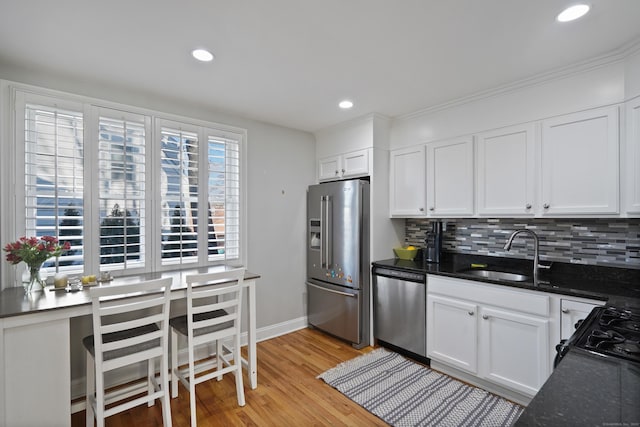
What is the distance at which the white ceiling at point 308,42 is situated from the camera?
1.59m

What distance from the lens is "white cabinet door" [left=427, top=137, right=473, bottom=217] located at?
2.77 m

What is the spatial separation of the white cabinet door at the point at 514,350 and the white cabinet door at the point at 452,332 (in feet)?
0.24

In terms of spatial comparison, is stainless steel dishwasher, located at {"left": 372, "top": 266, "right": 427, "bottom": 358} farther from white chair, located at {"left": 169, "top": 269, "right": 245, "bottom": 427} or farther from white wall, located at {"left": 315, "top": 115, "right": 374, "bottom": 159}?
white chair, located at {"left": 169, "top": 269, "right": 245, "bottom": 427}

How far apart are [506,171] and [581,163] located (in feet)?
1.56

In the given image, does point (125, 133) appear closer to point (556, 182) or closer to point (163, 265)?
point (163, 265)

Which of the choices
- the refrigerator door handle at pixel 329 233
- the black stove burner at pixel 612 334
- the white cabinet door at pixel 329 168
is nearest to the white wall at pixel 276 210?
the white cabinet door at pixel 329 168

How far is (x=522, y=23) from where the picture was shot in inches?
66.9

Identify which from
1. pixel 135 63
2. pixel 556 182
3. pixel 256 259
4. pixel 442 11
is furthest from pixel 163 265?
pixel 556 182

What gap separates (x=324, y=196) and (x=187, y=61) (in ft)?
6.27

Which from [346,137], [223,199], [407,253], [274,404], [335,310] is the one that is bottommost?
[274,404]

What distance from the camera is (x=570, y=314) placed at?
2.00m

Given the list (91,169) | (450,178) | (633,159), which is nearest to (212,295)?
(91,169)

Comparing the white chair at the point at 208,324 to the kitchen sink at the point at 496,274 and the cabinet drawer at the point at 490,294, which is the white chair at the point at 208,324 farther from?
the kitchen sink at the point at 496,274

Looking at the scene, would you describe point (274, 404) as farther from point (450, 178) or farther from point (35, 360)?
point (450, 178)
